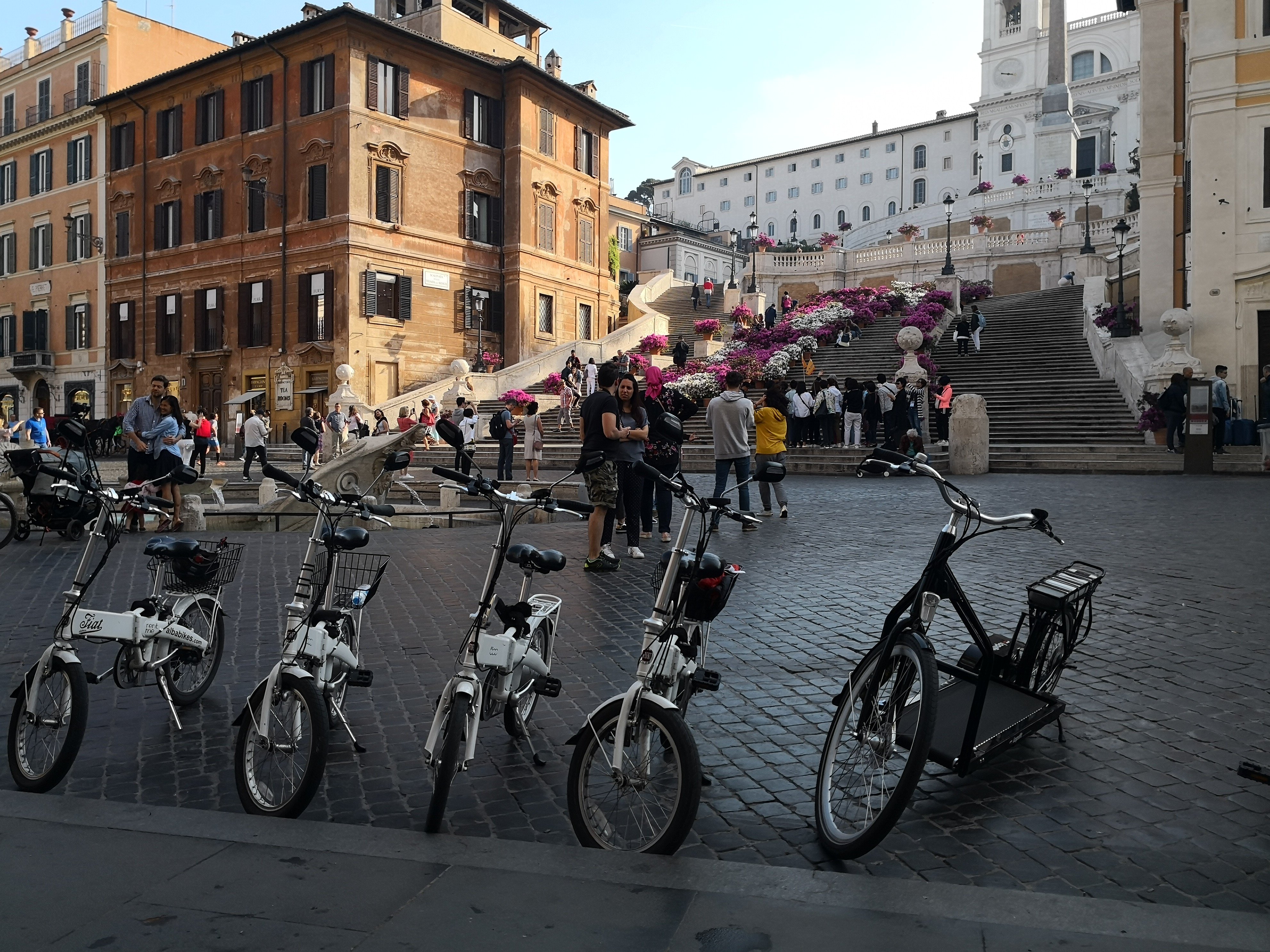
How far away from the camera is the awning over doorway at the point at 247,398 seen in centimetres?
3572

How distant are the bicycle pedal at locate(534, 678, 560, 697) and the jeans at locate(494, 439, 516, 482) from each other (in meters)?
14.9

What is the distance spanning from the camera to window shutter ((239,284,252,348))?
3722cm

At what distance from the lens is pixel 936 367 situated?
92.3 ft

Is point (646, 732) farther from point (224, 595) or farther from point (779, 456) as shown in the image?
point (779, 456)

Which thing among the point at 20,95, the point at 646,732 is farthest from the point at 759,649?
the point at 20,95

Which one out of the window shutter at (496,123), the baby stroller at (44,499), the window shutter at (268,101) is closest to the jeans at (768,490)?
the baby stroller at (44,499)

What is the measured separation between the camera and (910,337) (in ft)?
79.0

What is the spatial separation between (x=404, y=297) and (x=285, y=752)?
33507 mm

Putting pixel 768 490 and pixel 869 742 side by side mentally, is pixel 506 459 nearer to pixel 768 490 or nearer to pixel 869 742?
pixel 768 490

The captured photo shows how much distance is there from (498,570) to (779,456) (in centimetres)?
1140

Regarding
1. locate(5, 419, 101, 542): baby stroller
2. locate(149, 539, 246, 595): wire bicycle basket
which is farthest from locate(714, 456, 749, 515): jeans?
locate(149, 539, 246, 595): wire bicycle basket

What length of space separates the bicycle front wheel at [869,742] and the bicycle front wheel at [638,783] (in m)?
0.54

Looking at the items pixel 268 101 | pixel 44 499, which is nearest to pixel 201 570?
pixel 44 499

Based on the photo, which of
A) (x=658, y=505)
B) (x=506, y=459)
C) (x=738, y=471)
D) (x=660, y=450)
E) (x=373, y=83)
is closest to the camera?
(x=660, y=450)
